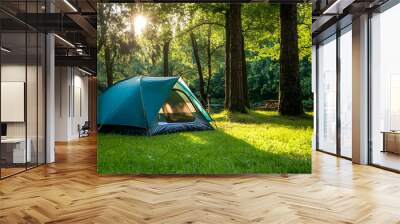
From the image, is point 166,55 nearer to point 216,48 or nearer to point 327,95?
point 216,48

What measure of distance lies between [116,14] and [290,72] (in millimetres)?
2795

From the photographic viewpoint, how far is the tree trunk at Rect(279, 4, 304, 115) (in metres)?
6.39

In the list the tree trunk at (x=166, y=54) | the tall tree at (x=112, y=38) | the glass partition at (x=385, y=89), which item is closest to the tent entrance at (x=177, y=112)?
the tree trunk at (x=166, y=54)

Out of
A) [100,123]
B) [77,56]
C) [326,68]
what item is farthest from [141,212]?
[77,56]

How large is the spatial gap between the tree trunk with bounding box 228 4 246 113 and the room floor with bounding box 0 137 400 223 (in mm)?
1095

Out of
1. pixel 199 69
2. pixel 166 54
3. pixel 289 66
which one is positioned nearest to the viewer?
pixel 166 54

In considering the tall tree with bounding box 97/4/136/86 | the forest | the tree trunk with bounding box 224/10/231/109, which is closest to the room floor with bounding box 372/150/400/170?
the forest

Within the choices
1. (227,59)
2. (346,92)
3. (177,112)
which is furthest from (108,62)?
(346,92)

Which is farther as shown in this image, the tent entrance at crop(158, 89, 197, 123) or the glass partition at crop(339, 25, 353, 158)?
the glass partition at crop(339, 25, 353, 158)

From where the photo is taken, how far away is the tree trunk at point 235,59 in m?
6.46

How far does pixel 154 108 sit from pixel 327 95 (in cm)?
487

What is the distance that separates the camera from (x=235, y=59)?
647 cm

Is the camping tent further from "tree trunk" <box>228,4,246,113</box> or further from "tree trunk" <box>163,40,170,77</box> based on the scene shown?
"tree trunk" <box>228,4,246,113</box>

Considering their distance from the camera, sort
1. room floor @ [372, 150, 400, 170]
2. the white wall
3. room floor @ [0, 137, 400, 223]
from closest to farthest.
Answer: room floor @ [0, 137, 400, 223], room floor @ [372, 150, 400, 170], the white wall
